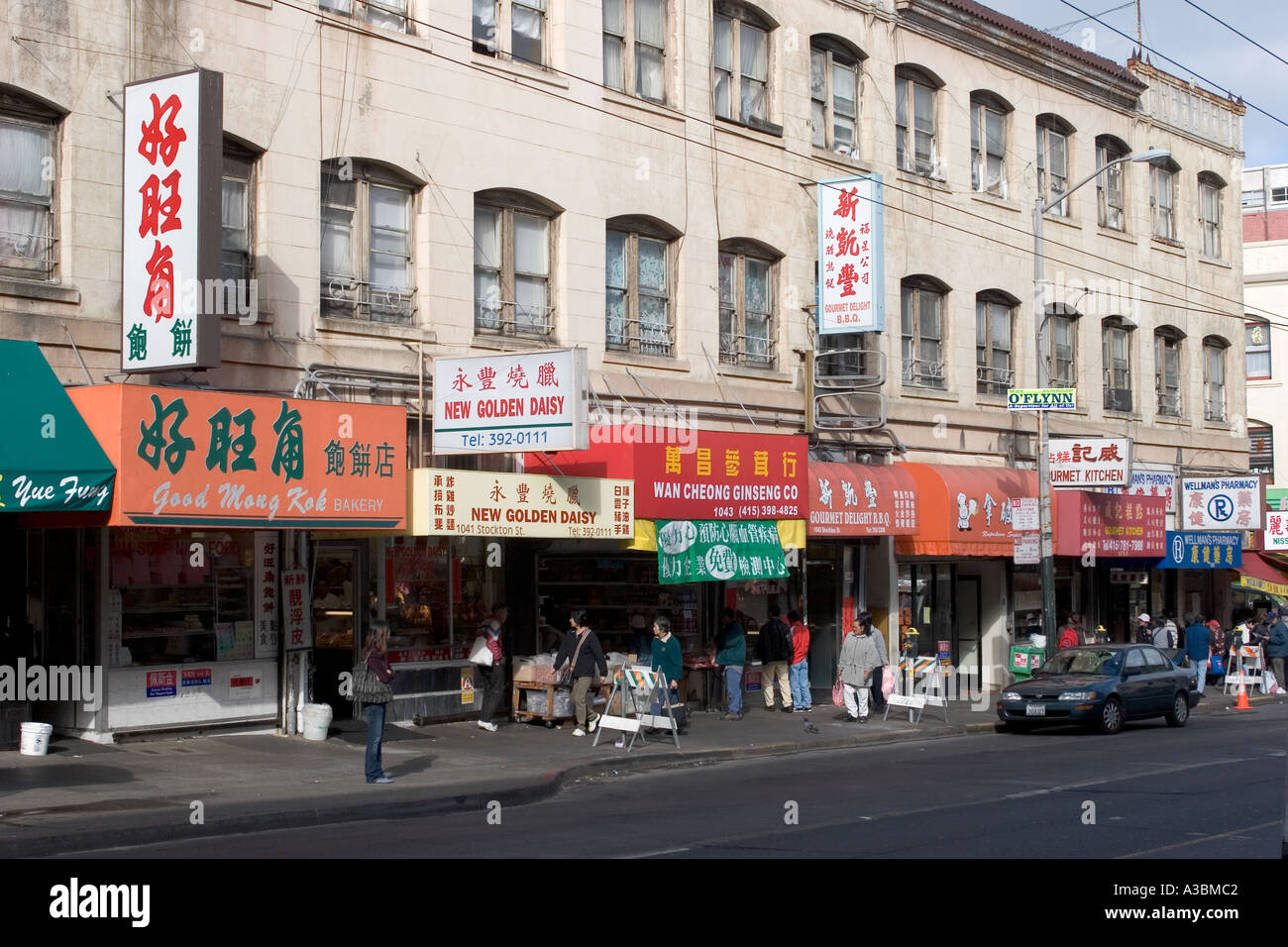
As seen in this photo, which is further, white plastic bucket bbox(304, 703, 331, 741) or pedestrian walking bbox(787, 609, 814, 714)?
pedestrian walking bbox(787, 609, 814, 714)

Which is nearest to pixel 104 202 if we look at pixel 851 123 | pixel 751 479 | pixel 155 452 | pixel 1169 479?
pixel 155 452

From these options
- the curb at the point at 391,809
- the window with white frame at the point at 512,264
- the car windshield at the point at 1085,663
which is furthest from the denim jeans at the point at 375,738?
the car windshield at the point at 1085,663

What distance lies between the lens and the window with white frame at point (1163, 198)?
3772 cm

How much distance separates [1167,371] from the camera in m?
38.2

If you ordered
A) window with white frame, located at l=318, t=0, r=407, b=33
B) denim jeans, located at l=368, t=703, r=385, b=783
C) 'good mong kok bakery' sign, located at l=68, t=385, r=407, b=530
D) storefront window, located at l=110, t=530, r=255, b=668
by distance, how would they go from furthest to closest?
window with white frame, located at l=318, t=0, r=407, b=33 → storefront window, located at l=110, t=530, r=255, b=668 → 'good mong kok bakery' sign, located at l=68, t=385, r=407, b=530 → denim jeans, located at l=368, t=703, r=385, b=783

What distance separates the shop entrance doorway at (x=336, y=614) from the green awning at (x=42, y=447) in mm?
4718

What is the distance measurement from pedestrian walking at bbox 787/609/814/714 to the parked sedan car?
3.21 meters

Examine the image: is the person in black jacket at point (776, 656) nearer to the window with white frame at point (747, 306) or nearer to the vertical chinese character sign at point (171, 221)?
the window with white frame at point (747, 306)

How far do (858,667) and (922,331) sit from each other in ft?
28.8

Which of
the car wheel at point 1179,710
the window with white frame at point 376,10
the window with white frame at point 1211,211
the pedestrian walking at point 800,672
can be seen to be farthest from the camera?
the window with white frame at point 1211,211

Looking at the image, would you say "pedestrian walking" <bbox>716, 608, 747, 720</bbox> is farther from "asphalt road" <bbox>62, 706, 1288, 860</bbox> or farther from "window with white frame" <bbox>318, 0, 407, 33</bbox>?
"window with white frame" <bbox>318, 0, 407, 33</bbox>

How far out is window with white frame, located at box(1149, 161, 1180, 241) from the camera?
37.7m

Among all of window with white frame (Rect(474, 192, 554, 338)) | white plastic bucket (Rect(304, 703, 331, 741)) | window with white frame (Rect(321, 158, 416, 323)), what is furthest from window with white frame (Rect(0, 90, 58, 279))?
window with white frame (Rect(474, 192, 554, 338))
